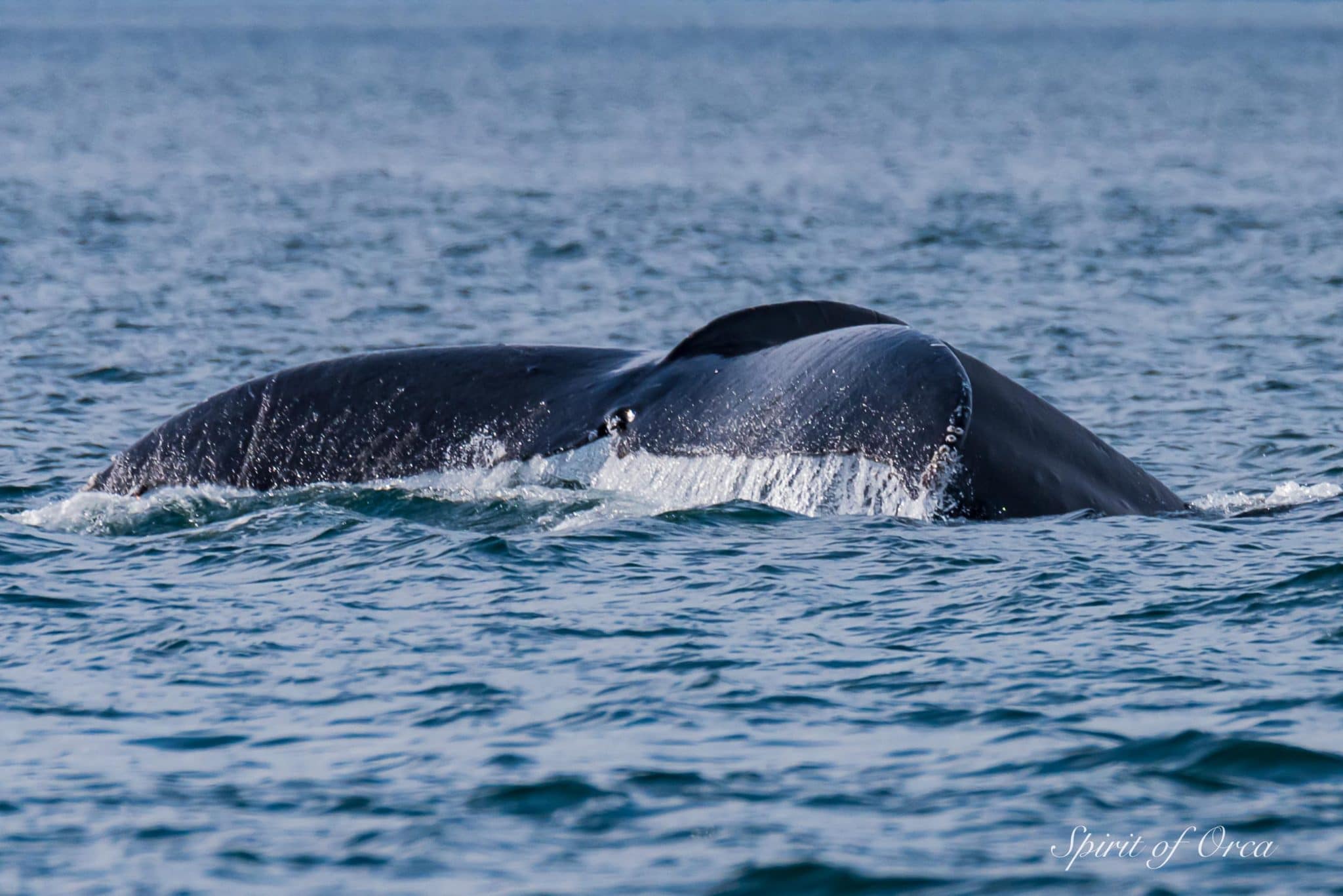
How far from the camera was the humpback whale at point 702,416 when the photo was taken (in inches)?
343

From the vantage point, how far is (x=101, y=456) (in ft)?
44.9

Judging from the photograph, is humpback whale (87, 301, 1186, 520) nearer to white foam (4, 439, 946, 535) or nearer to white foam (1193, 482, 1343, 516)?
white foam (4, 439, 946, 535)

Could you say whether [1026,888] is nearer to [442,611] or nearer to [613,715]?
[613,715]

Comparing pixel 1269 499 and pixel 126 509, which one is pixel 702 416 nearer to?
pixel 126 509

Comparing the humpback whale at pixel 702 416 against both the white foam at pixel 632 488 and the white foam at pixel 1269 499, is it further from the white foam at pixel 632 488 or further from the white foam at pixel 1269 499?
the white foam at pixel 1269 499

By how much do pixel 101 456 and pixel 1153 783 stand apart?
28.4ft

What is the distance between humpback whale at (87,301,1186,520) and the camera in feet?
28.6

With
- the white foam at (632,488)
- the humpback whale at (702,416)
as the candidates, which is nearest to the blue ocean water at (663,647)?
the white foam at (632,488)

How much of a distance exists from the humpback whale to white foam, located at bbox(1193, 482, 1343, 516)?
68 centimetres

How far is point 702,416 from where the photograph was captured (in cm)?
913

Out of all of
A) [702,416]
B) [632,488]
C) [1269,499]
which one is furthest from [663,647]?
[1269,499]

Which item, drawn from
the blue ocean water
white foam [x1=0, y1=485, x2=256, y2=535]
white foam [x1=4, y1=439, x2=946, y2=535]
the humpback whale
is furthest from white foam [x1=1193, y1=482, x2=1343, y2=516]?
white foam [x1=0, y1=485, x2=256, y2=535]

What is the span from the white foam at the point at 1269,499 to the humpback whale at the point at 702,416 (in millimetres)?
684

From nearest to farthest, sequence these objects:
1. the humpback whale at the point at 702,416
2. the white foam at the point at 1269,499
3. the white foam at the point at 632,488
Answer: the humpback whale at the point at 702,416 < the white foam at the point at 632,488 < the white foam at the point at 1269,499
